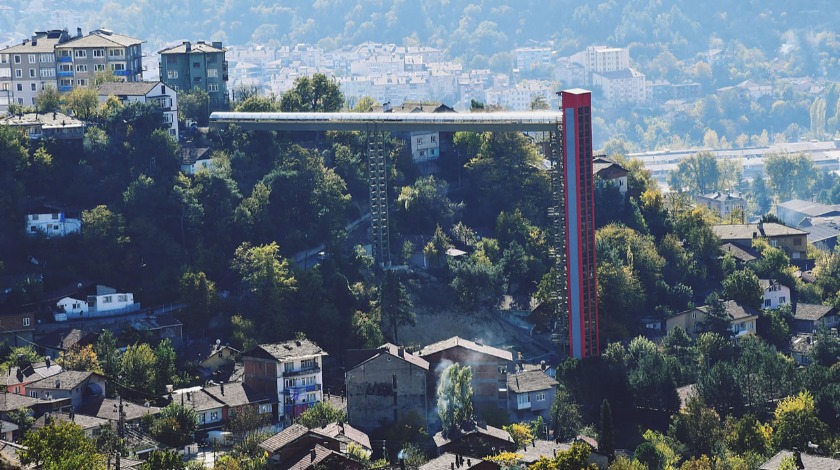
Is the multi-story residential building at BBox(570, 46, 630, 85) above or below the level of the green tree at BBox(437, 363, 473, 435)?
above

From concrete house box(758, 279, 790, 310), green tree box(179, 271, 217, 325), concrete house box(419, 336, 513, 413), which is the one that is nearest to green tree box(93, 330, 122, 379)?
green tree box(179, 271, 217, 325)

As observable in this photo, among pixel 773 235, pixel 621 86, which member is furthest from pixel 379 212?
pixel 621 86

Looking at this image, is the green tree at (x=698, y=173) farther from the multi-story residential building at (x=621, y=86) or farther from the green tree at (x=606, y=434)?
the green tree at (x=606, y=434)

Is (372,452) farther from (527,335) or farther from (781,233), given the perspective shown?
(781,233)

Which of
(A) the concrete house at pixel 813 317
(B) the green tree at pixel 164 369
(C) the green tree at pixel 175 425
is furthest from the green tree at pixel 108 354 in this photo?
(A) the concrete house at pixel 813 317

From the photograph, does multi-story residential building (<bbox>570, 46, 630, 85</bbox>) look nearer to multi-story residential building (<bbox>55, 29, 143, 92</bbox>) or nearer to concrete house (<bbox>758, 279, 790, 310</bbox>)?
multi-story residential building (<bbox>55, 29, 143, 92</bbox>)

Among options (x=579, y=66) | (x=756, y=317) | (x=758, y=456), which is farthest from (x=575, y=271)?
(x=579, y=66)

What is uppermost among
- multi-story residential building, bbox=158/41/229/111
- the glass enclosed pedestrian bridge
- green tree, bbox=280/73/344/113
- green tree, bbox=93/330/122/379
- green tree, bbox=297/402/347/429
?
multi-story residential building, bbox=158/41/229/111
